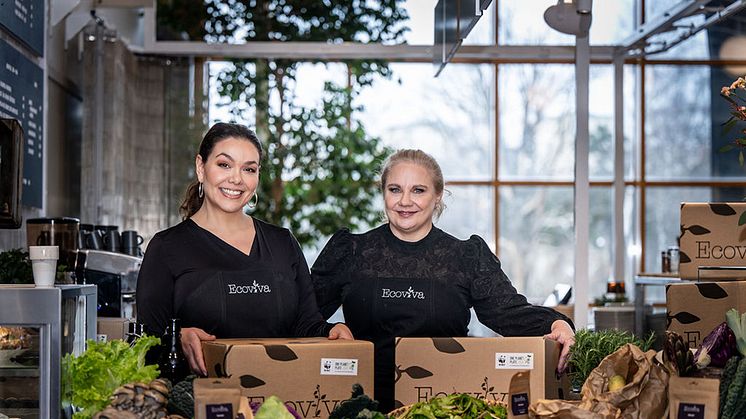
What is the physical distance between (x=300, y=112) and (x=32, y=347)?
7.15 meters

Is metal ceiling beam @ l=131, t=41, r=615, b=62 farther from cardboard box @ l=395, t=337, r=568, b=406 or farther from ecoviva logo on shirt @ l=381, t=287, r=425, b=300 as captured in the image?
cardboard box @ l=395, t=337, r=568, b=406

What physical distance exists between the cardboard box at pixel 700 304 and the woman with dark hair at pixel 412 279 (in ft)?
2.29

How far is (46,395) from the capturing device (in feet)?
6.89

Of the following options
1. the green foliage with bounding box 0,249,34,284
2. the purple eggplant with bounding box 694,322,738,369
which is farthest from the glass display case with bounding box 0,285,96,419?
the green foliage with bounding box 0,249,34,284

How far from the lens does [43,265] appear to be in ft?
7.42

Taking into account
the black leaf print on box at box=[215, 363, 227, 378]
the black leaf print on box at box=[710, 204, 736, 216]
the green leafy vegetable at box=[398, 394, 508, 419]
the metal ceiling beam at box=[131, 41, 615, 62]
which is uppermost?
the metal ceiling beam at box=[131, 41, 615, 62]

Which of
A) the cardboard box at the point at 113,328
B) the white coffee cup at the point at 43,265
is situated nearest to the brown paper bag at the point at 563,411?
the white coffee cup at the point at 43,265

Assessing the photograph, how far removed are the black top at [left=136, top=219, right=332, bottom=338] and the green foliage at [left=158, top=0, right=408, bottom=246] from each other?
6.11 m

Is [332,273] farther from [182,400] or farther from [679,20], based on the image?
[679,20]

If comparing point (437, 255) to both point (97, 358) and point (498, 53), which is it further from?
point (498, 53)

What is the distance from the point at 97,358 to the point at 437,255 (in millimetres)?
1216

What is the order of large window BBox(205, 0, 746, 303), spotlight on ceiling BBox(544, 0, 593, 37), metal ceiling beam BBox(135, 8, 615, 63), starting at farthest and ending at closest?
large window BBox(205, 0, 746, 303)
metal ceiling beam BBox(135, 8, 615, 63)
spotlight on ceiling BBox(544, 0, 593, 37)

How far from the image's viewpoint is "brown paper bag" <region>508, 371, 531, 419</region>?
2.03 metres

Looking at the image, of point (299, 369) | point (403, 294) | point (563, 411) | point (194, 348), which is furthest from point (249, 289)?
point (563, 411)
